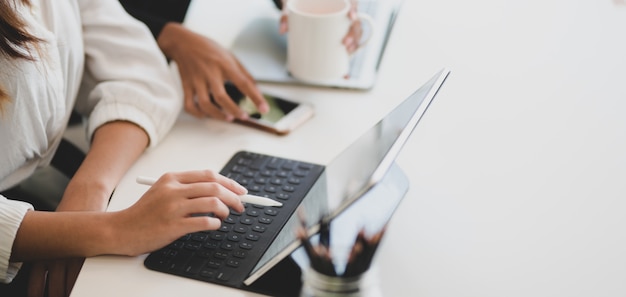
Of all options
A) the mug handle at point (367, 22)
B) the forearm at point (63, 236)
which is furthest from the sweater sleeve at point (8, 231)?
the mug handle at point (367, 22)

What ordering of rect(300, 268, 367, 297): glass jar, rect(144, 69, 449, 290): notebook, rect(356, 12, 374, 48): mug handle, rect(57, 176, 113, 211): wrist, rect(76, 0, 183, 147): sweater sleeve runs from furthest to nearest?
rect(356, 12, 374, 48): mug handle, rect(76, 0, 183, 147): sweater sleeve, rect(57, 176, 113, 211): wrist, rect(144, 69, 449, 290): notebook, rect(300, 268, 367, 297): glass jar

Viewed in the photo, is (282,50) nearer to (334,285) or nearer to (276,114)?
(276,114)

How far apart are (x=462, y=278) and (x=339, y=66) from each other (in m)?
0.44

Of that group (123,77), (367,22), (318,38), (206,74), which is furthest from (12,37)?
(367,22)

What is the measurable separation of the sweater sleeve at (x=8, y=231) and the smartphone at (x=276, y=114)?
0.34m

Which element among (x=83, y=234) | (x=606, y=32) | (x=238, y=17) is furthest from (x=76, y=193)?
(x=606, y=32)

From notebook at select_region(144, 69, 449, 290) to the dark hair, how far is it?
0.28 m

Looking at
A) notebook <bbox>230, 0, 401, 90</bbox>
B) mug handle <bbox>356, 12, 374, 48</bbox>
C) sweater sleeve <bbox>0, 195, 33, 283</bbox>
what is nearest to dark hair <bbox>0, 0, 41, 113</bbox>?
sweater sleeve <bbox>0, 195, 33, 283</bbox>

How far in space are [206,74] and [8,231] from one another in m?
0.38

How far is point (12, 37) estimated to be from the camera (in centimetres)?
83

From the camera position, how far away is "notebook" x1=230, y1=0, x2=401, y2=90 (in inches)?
44.0

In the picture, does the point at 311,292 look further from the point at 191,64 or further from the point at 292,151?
the point at 191,64

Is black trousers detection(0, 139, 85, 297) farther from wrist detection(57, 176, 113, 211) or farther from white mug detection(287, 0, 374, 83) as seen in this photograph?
white mug detection(287, 0, 374, 83)

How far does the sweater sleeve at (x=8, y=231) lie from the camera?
790mm
